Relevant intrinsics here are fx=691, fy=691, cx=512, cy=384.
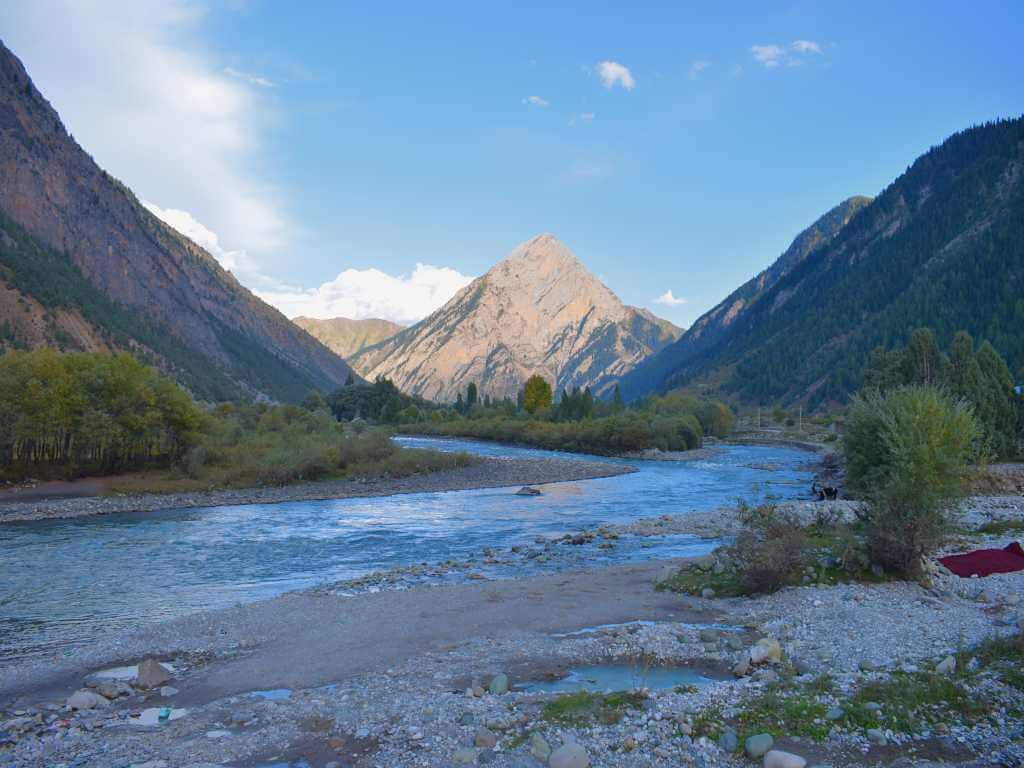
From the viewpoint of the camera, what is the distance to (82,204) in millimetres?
141250

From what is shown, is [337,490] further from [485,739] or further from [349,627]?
[485,739]

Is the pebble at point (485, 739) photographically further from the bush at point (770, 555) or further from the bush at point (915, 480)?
the bush at point (915, 480)

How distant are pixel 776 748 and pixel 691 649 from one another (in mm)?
4942

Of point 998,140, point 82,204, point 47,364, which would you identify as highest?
point 998,140

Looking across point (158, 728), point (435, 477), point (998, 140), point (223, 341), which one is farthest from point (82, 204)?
point (998, 140)

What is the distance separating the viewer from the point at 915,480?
17906 millimetres

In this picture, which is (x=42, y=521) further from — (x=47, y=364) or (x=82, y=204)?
(x=82, y=204)

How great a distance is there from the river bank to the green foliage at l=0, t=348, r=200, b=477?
6670 mm

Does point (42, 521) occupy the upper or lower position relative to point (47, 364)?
lower

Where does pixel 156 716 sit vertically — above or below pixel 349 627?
above

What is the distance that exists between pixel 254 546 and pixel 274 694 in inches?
724

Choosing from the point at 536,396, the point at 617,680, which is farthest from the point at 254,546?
the point at 536,396

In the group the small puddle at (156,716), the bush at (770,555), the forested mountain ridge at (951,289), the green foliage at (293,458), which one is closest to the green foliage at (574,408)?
the green foliage at (293,458)

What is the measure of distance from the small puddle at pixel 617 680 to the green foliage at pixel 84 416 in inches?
1814
